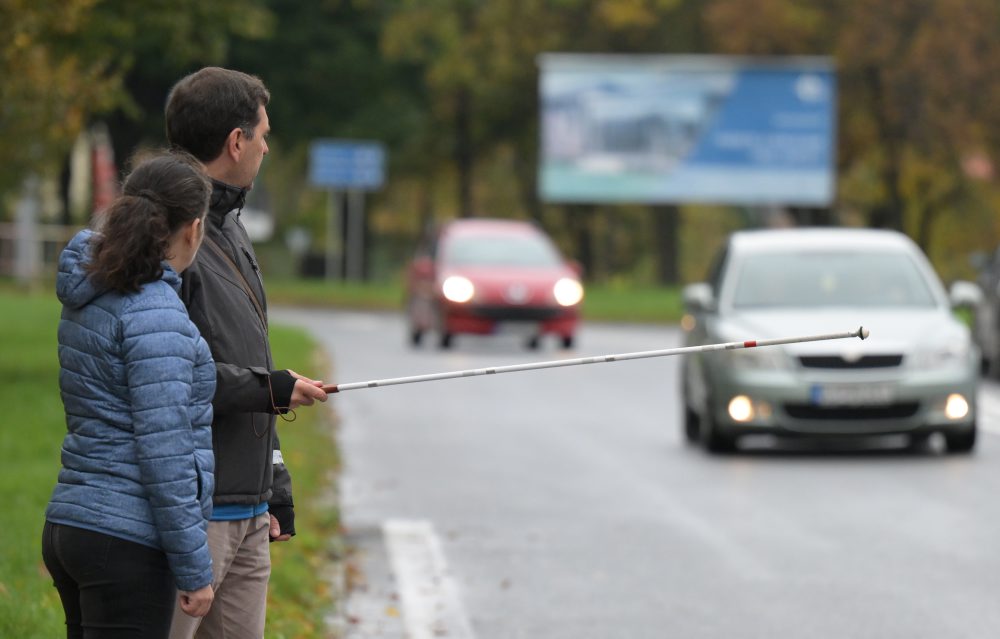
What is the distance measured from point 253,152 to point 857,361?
994cm

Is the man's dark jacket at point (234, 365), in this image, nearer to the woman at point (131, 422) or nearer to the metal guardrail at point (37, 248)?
the woman at point (131, 422)

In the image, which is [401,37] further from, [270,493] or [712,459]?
[270,493]

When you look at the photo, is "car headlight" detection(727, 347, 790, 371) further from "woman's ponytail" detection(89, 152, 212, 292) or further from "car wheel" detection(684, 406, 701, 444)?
"woman's ponytail" detection(89, 152, 212, 292)

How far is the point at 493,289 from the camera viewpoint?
1084 inches

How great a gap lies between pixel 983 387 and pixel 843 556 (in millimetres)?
12412

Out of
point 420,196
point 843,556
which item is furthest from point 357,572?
point 420,196

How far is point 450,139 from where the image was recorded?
2601 inches

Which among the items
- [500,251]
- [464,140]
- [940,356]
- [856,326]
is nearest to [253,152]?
[856,326]

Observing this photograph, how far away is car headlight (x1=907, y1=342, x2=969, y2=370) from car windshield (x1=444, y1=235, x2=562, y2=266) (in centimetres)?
1387

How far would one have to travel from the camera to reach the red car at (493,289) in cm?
2742

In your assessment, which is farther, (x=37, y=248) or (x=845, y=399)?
(x=37, y=248)

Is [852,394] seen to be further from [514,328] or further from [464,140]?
[464,140]

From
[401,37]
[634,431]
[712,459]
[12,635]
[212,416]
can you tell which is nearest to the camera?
[212,416]

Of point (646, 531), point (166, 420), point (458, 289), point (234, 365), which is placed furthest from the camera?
point (458, 289)
